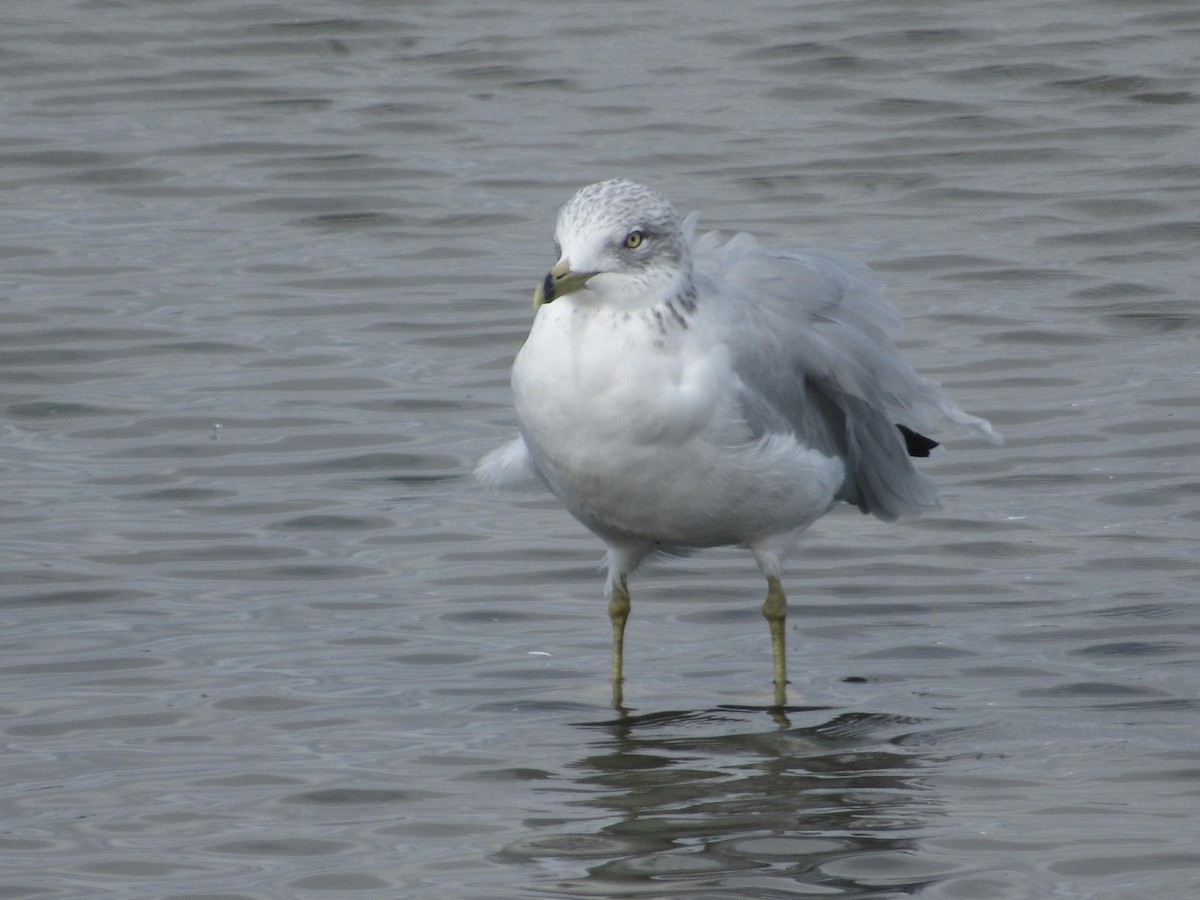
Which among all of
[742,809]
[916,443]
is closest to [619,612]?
[916,443]

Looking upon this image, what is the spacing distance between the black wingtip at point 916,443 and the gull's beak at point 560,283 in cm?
165

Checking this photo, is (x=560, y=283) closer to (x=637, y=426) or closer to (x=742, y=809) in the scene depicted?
(x=637, y=426)

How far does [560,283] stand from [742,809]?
1.46 metres

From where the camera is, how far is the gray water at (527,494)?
5.28 m

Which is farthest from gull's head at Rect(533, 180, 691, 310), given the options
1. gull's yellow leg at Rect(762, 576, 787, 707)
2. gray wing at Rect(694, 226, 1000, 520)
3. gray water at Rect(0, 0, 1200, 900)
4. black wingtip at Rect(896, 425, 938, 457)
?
black wingtip at Rect(896, 425, 938, 457)

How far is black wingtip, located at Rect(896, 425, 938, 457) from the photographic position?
283 inches

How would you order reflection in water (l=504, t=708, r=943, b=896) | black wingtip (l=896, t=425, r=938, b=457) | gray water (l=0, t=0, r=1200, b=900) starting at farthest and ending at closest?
1. black wingtip (l=896, t=425, r=938, b=457)
2. gray water (l=0, t=0, r=1200, b=900)
3. reflection in water (l=504, t=708, r=943, b=896)

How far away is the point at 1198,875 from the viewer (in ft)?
15.8

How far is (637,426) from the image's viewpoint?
19.2 feet

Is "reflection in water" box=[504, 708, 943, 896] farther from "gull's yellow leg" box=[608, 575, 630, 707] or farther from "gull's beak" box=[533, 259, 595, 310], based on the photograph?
"gull's beak" box=[533, 259, 595, 310]

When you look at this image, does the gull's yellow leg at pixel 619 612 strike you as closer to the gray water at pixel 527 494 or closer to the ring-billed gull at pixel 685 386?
the ring-billed gull at pixel 685 386

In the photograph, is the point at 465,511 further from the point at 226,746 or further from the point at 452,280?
the point at 452,280

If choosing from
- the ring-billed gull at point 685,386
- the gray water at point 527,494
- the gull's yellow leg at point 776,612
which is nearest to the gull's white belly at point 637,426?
the ring-billed gull at point 685,386

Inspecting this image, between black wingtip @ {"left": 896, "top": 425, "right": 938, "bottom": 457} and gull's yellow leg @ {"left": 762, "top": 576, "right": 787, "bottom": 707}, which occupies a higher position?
black wingtip @ {"left": 896, "top": 425, "right": 938, "bottom": 457}
